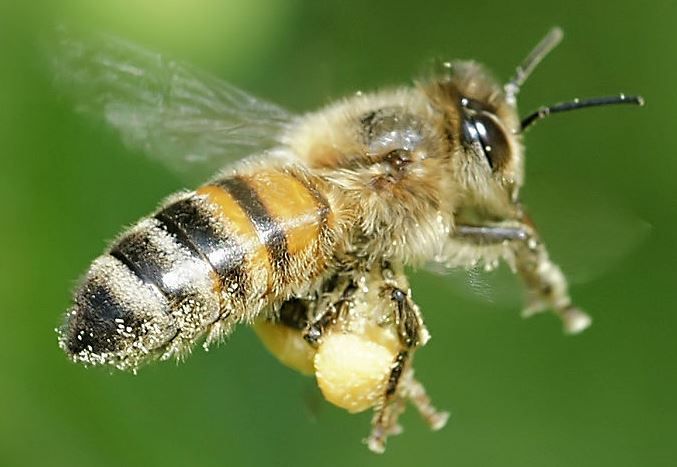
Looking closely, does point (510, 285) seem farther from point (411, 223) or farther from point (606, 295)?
point (606, 295)

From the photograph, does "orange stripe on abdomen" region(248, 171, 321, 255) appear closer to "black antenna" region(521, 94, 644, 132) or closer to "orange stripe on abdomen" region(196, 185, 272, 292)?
"orange stripe on abdomen" region(196, 185, 272, 292)

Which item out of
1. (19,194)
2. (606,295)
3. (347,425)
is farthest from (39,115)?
(606,295)

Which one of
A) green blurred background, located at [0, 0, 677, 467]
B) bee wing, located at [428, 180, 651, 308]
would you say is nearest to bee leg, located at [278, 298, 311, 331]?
bee wing, located at [428, 180, 651, 308]

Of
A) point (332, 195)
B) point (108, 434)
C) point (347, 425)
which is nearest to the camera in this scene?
point (332, 195)

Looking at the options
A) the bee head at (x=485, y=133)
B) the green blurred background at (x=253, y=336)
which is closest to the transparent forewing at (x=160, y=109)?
the green blurred background at (x=253, y=336)

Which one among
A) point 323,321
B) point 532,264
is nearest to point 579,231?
point 532,264

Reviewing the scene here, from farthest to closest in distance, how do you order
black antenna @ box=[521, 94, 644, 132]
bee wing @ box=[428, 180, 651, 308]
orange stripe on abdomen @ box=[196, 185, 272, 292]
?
bee wing @ box=[428, 180, 651, 308] → black antenna @ box=[521, 94, 644, 132] → orange stripe on abdomen @ box=[196, 185, 272, 292]
